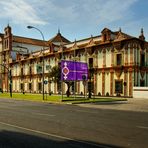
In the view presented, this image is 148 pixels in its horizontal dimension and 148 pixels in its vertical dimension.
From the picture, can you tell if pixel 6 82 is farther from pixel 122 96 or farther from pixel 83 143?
pixel 83 143

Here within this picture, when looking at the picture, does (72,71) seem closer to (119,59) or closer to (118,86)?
(118,86)

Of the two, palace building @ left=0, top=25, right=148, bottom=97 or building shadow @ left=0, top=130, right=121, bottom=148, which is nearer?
building shadow @ left=0, top=130, right=121, bottom=148

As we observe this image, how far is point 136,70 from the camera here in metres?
48.2

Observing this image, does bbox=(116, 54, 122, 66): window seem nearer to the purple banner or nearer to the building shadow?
the purple banner

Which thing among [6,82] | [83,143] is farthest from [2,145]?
[6,82]

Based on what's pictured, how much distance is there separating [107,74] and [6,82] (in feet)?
135

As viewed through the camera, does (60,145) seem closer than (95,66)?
Yes

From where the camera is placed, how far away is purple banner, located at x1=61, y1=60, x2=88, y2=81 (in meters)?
40.7

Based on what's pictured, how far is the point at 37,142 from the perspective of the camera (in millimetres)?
9258

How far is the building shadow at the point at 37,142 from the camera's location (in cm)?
871

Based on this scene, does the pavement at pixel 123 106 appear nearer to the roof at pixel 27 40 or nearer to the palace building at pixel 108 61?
the palace building at pixel 108 61

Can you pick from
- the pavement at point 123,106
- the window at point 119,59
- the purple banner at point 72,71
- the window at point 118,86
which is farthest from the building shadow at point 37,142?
the window at point 119,59

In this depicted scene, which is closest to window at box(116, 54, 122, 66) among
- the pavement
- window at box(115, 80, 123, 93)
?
window at box(115, 80, 123, 93)

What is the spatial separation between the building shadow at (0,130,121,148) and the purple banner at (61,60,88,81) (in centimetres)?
3016
